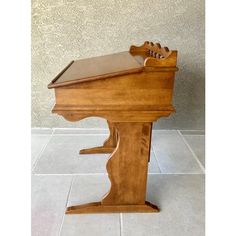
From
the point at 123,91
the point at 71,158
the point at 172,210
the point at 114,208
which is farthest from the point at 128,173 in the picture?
the point at 71,158

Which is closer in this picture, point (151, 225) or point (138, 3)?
point (151, 225)

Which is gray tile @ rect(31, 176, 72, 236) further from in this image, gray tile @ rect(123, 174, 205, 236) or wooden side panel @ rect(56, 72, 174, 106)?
wooden side panel @ rect(56, 72, 174, 106)

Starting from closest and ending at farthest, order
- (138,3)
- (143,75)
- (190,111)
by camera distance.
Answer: (143,75) → (138,3) → (190,111)

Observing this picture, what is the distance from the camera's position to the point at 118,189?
5.28 feet

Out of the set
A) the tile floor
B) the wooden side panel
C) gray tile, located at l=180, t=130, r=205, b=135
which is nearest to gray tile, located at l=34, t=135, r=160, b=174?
the tile floor

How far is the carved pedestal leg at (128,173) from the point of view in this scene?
5.00ft

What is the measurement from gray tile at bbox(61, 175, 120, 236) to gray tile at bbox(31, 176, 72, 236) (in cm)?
4

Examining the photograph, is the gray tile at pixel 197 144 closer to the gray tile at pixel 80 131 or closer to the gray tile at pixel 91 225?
the gray tile at pixel 80 131

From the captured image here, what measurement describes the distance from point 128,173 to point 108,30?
1.53 meters

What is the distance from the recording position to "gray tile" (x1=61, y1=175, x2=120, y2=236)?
1483 millimetres

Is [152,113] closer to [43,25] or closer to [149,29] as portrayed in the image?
[149,29]

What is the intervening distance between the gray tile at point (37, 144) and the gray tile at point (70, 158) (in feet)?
0.14
